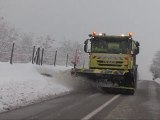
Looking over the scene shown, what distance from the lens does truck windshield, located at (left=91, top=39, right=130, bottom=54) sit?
20.7 meters

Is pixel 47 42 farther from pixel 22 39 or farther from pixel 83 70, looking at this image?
pixel 83 70

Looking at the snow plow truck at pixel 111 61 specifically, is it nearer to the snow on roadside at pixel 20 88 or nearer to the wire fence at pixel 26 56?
the snow on roadside at pixel 20 88

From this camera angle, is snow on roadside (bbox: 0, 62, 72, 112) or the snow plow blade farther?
the snow plow blade

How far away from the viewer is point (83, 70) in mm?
20375

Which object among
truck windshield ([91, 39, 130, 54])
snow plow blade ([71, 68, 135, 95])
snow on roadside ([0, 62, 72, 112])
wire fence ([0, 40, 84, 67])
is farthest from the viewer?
wire fence ([0, 40, 84, 67])

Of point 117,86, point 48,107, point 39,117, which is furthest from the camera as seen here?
point 117,86

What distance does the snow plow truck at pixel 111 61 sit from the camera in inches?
790

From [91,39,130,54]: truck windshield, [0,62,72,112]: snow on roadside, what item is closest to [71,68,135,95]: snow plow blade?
[0,62,72,112]: snow on roadside

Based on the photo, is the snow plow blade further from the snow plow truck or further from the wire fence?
the wire fence

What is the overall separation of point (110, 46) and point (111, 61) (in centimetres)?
84

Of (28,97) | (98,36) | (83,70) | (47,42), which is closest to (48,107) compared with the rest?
(28,97)

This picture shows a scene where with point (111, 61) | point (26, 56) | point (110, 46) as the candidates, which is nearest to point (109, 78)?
point (111, 61)

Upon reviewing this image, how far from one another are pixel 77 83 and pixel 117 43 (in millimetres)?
3159

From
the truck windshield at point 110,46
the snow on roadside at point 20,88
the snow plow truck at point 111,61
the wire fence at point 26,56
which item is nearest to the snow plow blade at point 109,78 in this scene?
the snow plow truck at point 111,61
